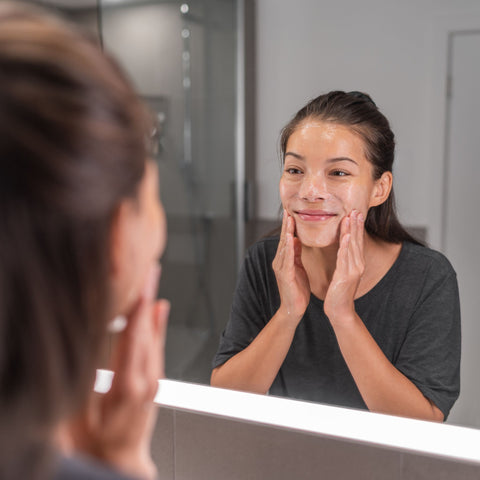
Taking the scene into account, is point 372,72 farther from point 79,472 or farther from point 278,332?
point 79,472

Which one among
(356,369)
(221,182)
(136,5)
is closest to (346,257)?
(356,369)

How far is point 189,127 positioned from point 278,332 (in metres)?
0.81

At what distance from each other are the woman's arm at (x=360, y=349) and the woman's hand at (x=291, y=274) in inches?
1.5

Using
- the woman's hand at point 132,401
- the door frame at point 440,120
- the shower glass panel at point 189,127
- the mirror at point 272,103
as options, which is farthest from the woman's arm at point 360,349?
the shower glass panel at point 189,127

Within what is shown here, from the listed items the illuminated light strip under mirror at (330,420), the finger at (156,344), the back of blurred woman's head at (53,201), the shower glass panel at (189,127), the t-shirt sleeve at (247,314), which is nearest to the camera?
the back of blurred woman's head at (53,201)

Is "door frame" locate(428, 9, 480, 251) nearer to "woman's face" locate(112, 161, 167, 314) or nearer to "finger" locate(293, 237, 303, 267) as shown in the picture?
"finger" locate(293, 237, 303, 267)

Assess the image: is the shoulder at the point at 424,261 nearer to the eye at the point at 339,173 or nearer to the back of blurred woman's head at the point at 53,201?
the eye at the point at 339,173

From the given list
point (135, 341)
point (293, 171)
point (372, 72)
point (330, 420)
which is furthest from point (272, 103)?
point (135, 341)

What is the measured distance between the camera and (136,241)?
249mm

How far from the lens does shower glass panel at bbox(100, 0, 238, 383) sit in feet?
3.74

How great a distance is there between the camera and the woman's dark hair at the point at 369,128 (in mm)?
572

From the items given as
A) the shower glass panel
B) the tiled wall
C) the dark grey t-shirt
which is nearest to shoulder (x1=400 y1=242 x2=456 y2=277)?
the dark grey t-shirt

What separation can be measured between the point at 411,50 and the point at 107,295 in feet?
2.30

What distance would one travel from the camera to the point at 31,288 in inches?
7.7
